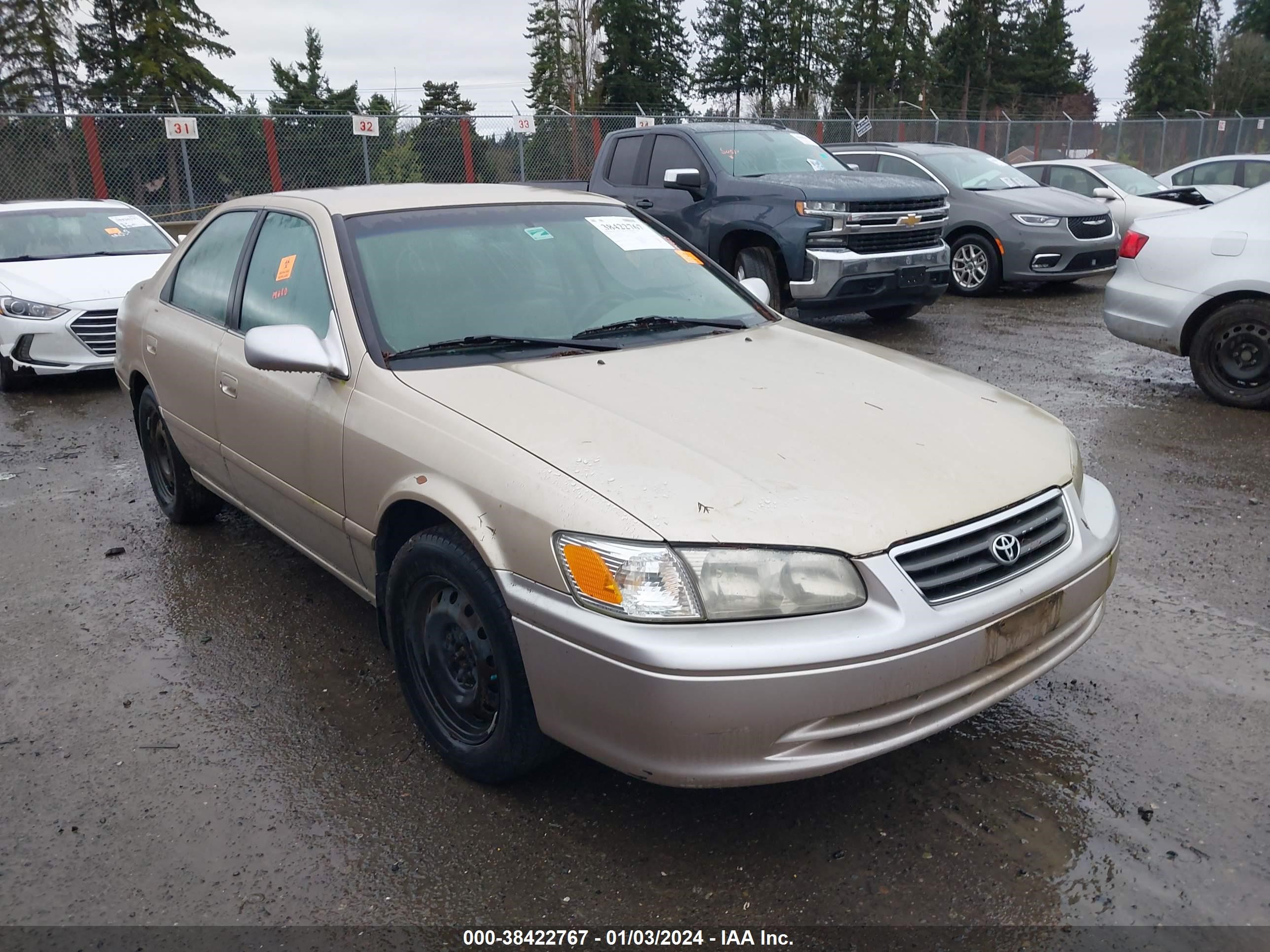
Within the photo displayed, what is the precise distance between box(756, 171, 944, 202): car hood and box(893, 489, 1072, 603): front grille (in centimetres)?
653

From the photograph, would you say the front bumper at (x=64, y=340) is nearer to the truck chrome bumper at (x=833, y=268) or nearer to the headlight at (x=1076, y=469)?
the truck chrome bumper at (x=833, y=268)

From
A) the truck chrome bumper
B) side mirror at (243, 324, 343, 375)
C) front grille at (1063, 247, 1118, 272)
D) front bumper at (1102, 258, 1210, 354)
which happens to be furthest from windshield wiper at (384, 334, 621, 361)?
front grille at (1063, 247, 1118, 272)

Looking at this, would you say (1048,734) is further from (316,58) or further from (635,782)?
(316,58)

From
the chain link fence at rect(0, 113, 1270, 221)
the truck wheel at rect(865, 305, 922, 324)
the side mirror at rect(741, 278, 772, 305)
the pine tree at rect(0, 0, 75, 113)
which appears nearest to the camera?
the side mirror at rect(741, 278, 772, 305)

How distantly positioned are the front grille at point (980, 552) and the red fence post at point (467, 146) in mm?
18949

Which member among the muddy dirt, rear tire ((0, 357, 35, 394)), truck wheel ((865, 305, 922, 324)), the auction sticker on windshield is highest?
the auction sticker on windshield

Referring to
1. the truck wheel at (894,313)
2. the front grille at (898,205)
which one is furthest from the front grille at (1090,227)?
the front grille at (898,205)

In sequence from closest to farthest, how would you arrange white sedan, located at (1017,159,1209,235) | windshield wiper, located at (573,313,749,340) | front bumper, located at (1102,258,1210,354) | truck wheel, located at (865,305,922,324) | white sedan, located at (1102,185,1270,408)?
windshield wiper, located at (573,313,749,340), white sedan, located at (1102,185,1270,408), front bumper, located at (1102,258,1210,354), truck wheel, located at (865,305,922,324), white sedan, located at (1017,159,1209,235)

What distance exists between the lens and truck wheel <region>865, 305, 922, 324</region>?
33.7 feet

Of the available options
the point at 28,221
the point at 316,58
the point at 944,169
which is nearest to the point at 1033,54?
the point at 316,58

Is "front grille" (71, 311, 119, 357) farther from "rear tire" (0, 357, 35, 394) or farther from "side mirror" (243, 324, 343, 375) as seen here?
"side mirror" (243, 324, 343, 375)

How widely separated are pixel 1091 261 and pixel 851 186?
4036 mm

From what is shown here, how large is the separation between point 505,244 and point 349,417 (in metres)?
0.95

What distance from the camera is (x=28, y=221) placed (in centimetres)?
932
